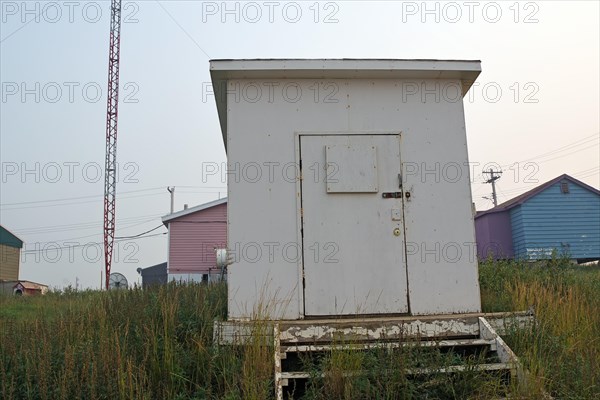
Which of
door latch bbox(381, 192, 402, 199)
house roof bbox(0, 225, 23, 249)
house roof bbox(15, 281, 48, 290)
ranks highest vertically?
house roof bbox(0, 225, 23, 249)

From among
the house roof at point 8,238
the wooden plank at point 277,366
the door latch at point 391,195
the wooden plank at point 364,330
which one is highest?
the house roof at point 8,238

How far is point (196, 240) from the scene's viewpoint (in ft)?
91.1

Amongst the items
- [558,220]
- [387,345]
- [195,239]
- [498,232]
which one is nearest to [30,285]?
[195,239]

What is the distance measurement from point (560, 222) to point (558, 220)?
133 mm

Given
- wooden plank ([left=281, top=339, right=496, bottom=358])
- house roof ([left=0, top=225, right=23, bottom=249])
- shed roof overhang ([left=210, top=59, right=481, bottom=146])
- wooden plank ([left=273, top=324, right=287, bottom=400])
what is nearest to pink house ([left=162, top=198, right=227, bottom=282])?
house roof ([left=0, top=225, right=23, bottom=249])

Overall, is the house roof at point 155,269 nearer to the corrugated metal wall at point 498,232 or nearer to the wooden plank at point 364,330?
the corrugated metal wall at point 498,232

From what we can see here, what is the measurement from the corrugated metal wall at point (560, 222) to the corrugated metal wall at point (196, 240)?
1452 centimetres

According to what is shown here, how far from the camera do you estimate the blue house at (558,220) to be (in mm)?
25078

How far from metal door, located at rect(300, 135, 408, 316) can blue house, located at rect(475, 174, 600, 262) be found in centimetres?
2061

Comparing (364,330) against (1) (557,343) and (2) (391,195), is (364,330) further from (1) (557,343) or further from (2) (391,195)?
(1) (557,343)

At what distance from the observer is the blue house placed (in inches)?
987

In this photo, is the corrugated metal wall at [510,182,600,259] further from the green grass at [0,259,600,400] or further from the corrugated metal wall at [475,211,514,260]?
the green grass at [0,259,600,400]

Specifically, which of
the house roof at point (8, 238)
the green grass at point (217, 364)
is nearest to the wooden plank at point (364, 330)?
the green grass at point (217, 364)

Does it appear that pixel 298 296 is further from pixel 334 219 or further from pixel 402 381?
pixel 402 381
